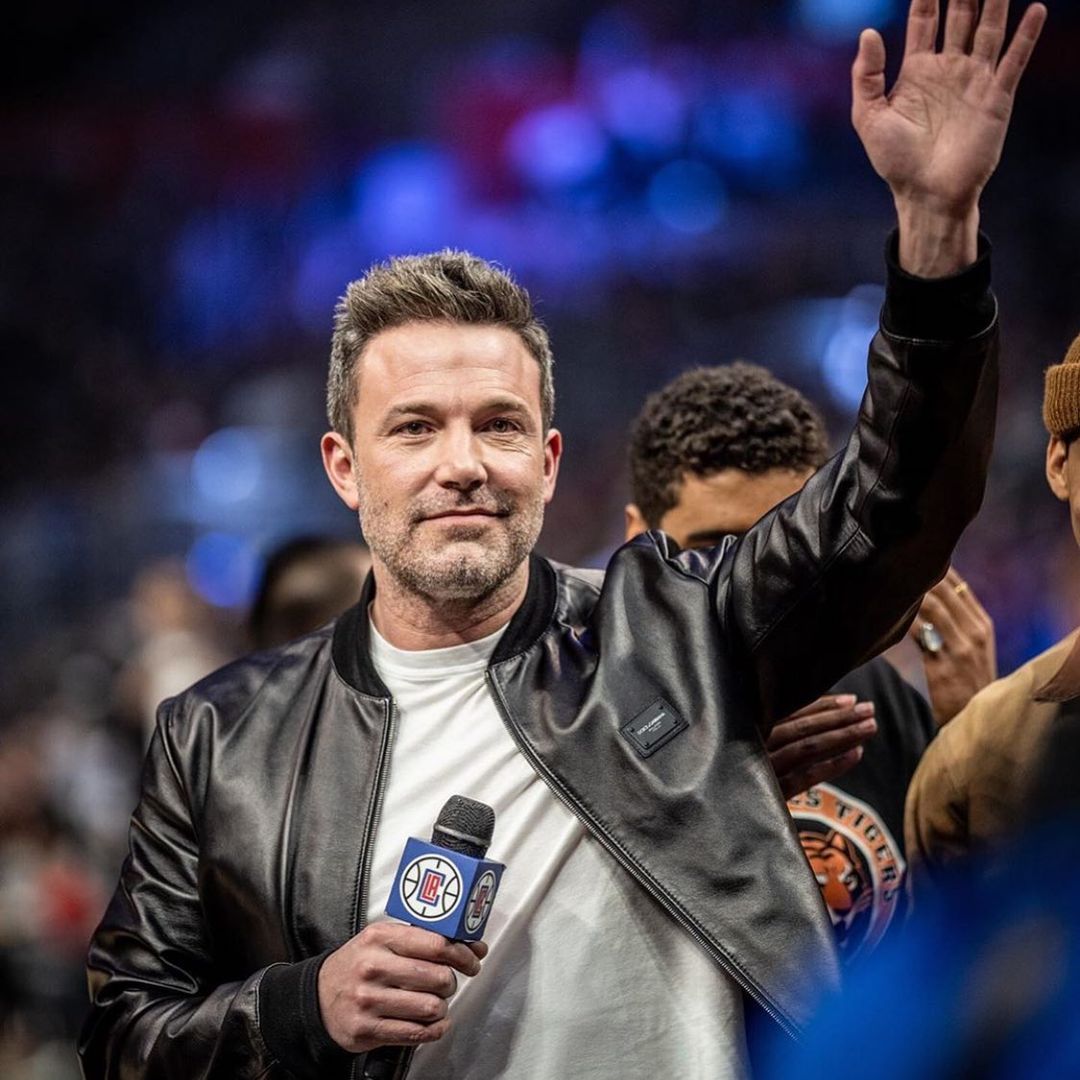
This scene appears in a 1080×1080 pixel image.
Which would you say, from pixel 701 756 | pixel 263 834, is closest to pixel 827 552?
pixel 701 756

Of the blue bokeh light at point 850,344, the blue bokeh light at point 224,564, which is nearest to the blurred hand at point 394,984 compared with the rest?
the blue bokeh light at point 850,344

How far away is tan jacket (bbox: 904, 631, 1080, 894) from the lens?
7.18ft

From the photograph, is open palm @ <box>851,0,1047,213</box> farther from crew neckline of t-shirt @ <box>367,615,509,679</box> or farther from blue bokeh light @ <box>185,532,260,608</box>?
blue bokeh light @ <box>185,532,260,608</box>

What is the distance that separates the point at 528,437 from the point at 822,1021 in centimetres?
147

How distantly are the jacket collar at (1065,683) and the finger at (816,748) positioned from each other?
0.27 m

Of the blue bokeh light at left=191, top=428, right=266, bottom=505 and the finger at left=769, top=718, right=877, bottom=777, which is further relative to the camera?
the blue bokeh light at left=191, top=428, right=266, bottom=505

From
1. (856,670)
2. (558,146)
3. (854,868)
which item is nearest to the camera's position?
(854,868)

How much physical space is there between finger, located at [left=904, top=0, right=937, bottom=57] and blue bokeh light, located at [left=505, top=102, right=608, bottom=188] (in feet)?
38.5

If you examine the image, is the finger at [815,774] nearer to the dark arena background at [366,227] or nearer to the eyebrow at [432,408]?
the eyebrow at [432,408]

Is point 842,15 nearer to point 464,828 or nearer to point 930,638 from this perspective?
point 930,638

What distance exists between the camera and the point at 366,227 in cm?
1433

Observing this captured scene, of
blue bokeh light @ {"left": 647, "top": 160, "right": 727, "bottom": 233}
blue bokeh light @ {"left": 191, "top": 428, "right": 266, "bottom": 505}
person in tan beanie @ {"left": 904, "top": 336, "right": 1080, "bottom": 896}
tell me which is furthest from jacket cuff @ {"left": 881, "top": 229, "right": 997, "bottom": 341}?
blue bokeh light @ {"left": 647, "top": 160, "right": 727, "bottom": 233}

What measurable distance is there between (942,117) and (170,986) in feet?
5.27

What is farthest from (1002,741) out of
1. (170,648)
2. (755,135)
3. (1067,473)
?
(755,135)
